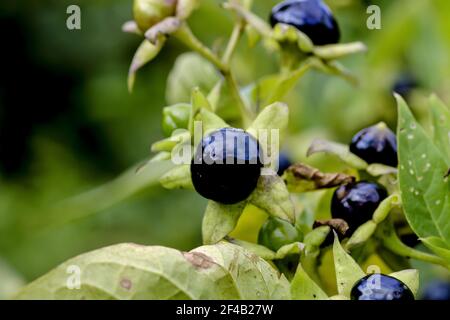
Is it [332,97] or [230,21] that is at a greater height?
[230,21]

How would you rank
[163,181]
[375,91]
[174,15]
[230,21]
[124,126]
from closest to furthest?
[163,181]
[174,15]
[375,91]
[230,21]
[124,126]

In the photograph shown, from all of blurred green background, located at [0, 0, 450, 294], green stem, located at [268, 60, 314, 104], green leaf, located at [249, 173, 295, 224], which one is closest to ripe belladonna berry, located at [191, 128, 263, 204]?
green leaf, located at [249, 173, 295, 224]

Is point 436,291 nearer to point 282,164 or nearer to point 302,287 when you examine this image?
point 282,164

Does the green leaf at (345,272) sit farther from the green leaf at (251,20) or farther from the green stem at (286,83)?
the green leaf at (251,20)

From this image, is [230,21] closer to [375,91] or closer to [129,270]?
[375,91]
